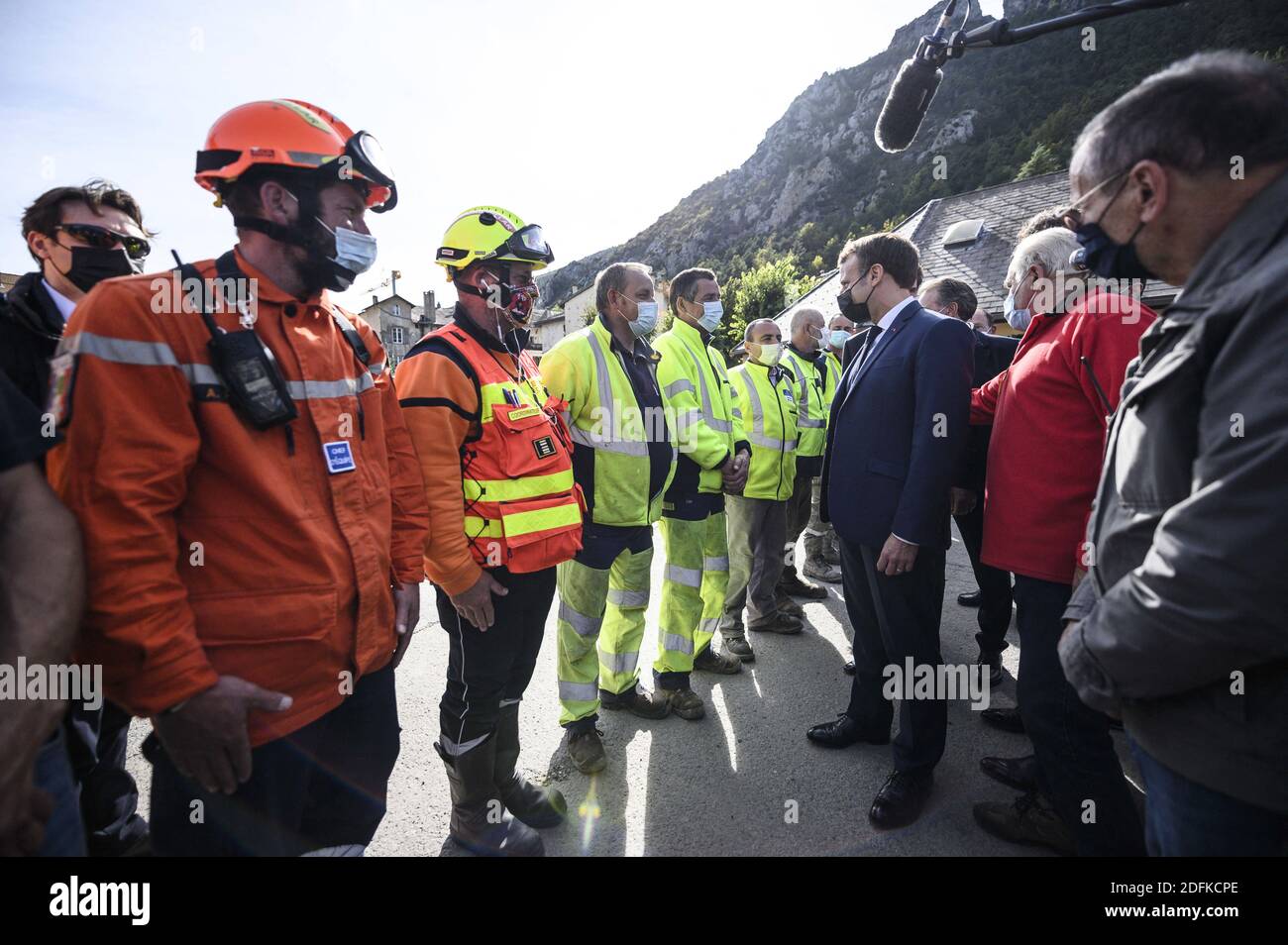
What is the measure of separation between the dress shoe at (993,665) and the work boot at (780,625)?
50.4 inches

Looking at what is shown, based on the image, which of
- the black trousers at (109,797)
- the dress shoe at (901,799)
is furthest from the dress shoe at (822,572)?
the black trousers at (109,797)

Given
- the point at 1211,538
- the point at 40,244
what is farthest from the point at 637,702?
the point at 40,244

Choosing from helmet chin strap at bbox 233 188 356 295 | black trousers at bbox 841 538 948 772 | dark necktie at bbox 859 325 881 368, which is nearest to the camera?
helmet chin strap at bbox 233 188 356 295

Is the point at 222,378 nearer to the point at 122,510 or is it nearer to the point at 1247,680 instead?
the point at 122,510

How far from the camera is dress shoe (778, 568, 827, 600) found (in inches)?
213

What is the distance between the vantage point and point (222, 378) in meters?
1.38

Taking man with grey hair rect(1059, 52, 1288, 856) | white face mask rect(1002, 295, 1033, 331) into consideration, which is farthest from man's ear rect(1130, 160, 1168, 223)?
white face mask rect(1002, 295, 1033, 331)

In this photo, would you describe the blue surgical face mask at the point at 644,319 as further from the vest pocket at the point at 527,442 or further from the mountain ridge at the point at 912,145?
the mountain ridge at the point at 912,145

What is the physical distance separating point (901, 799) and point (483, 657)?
2015mm

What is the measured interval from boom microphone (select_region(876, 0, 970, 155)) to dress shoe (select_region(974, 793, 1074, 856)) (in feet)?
11.5

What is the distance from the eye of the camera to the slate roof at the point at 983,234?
14.9 metres

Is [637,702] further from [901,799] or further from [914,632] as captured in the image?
[914,632]

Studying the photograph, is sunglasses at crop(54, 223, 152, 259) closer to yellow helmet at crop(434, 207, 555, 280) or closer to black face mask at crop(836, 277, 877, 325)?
yellow helmet at crop(434, 207, 555, 280)

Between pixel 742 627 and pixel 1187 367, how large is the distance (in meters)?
3.52
